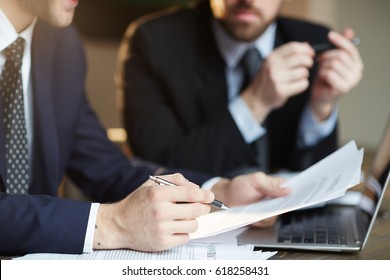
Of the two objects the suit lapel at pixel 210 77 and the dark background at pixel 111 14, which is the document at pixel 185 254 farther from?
the dark background at pixel 111 14

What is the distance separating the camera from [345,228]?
2.77ft

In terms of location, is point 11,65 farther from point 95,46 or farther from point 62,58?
point 95,46

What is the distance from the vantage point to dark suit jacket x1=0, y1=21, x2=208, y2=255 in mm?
683

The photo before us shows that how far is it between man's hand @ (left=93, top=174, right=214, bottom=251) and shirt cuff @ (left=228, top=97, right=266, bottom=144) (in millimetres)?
525

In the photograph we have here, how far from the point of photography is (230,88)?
4.42 feet

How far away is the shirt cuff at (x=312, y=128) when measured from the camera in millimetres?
1325

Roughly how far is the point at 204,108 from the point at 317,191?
63 cm

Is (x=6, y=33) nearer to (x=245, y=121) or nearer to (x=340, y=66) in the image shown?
(x=245, y=121)

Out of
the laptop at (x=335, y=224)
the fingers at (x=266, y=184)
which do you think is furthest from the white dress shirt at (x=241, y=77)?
the fingers at (x=266, y=184)

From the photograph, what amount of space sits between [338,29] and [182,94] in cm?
130

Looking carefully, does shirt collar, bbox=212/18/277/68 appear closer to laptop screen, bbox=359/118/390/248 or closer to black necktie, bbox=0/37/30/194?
laptop screen, bbox=359/118/390/248

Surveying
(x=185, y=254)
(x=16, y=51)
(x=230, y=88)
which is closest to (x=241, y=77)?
(x=230, y=88)
